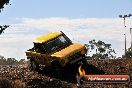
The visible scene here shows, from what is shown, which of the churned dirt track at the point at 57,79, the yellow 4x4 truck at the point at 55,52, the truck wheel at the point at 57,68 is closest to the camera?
the churned dirt track at the point at 57,79

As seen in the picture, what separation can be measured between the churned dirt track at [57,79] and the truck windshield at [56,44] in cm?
159

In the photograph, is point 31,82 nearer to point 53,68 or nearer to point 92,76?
point 53,68

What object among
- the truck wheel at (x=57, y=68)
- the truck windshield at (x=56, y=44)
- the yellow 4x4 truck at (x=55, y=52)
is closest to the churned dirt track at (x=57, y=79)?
the truck wheel at (x=57, y=68)

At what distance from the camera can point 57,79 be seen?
2142 centimetres

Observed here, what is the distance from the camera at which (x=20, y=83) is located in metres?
21.3

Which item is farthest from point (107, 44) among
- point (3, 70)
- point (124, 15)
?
point (3, 70)

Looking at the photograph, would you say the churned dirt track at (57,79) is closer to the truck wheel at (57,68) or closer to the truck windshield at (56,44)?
the truck wheel at (57,68)

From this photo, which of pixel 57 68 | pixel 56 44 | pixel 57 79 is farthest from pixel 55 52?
pixel 57 79

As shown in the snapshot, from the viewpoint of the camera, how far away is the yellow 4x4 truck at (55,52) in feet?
69.4

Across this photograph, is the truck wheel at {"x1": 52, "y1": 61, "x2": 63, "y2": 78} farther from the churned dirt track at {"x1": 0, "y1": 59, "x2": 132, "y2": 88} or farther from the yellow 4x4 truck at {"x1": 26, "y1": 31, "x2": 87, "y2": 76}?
the churned dirt track at {"x1": 0, "y1": 59, "x2": 132, "y2": 88}

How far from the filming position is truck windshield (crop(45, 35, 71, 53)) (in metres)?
22.3

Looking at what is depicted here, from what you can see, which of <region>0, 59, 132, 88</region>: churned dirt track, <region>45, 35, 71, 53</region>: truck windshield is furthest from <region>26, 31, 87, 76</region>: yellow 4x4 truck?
<region>0, 59, 132, 88</region>: churned dirt track

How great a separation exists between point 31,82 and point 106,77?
4.46 metres

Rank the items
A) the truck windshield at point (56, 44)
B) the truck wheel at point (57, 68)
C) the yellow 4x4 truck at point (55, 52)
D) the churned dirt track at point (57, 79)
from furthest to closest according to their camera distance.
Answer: the truck windshield at point (56, 44)
the truck wheel at point (57, 68)
the yellow 4x4 truck at point (55, 52)
the churned dirt track at point (57, 79)
